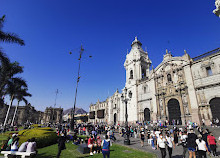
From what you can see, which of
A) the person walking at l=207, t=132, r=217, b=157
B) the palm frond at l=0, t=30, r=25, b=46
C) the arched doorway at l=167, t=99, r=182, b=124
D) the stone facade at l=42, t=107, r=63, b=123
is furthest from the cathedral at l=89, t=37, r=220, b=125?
the stone facade at l=42, t=107, r=63, b=123

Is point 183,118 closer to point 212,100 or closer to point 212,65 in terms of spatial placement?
point 212,100

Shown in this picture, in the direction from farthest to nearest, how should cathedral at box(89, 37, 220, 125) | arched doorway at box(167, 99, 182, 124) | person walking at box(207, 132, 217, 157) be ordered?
arched doorway at box(167, 99, 182, 124) < cathedral at box(89, 37, 220, 125) < person walking at box(207, 132, 217, 157)

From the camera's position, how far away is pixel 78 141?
12438 millimetres

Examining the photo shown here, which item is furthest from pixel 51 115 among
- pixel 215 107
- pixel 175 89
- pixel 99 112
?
pixel 215 107

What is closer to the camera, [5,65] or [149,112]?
[5,65]

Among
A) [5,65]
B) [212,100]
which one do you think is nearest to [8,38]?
[5,65]

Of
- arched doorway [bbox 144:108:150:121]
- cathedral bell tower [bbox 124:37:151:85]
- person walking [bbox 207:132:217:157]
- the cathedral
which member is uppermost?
cathedral bell tower [bbox 124:37:151:85]

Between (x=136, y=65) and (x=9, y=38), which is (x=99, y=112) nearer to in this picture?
(x=136, y=65)

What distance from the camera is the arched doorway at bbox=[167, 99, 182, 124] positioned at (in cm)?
2332

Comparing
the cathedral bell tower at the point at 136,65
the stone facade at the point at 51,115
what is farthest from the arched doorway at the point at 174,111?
the stone facade at the point at 51,115

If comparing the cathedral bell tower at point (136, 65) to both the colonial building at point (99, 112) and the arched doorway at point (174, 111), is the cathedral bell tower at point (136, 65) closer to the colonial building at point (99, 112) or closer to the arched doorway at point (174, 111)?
the arched doorway at point (174, 111)

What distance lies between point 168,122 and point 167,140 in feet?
61.6

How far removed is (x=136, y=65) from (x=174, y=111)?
16.7 meters

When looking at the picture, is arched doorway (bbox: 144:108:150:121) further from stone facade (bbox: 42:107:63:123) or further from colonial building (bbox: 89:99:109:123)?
stone facade (bbox: 42:107:63:123)
